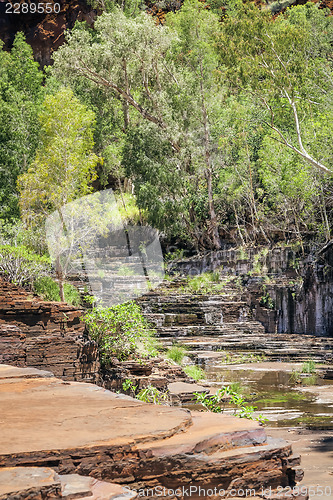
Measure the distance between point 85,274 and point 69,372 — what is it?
17.2m

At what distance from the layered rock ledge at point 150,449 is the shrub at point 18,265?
14.5m

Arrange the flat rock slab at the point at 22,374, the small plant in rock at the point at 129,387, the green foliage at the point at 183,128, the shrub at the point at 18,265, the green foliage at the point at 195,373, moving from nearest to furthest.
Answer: the flat rock slab at the point at 22,374 < the small plant in rock at the point at 129,387 < the green foliage at the point at 195,373 < the shrub at the point at 18,265 < the green foliage at the point at 183,128

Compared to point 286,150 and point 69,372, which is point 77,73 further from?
point 69,372

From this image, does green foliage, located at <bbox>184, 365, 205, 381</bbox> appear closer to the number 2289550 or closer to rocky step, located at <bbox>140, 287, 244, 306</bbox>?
rocky step, located at <bbox>140, 287, 244, 306</bbox>

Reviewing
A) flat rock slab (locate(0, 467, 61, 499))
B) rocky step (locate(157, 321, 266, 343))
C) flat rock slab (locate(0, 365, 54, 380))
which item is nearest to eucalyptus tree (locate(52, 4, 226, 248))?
rocky step (locate(157, 321, 266, 343))

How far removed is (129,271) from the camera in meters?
31.3

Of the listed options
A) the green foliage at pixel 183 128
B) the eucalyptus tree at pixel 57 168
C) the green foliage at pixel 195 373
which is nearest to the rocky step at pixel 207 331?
the green foliage at pixel 195 373

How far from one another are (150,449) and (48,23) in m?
47.8

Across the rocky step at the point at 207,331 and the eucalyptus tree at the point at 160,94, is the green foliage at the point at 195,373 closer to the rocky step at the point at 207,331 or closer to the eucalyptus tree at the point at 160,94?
the rocky step at the point at 207,331

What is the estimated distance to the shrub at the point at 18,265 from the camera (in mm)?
18500

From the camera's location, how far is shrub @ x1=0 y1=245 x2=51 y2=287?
1850 centimetres

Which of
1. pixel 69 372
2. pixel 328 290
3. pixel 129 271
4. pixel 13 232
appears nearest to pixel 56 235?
pixel 13 232

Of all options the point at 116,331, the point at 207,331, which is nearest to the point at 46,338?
the point at 116,331

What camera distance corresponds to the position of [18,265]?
733 inches
